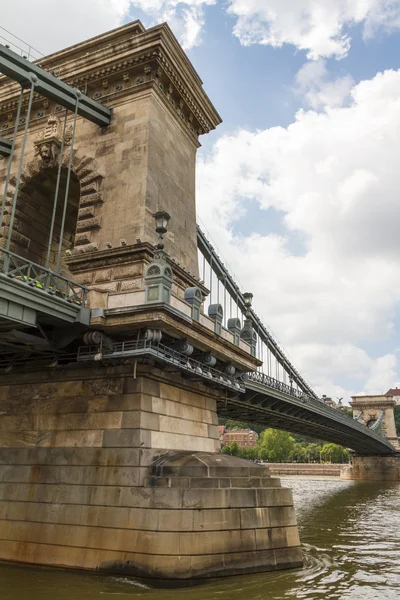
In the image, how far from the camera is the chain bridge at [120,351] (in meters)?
10.9

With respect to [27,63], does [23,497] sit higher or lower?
lower

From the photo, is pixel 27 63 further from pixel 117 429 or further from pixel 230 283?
pixel 230 283

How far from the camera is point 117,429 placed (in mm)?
11961

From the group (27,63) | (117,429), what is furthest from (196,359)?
(27,63)

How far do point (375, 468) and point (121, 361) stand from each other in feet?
251

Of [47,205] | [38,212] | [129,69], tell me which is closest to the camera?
[129,69]

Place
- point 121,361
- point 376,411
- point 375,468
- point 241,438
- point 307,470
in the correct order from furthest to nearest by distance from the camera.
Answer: point 241,438 < point 307,470 < point 376,411 < point 375,468 < point 121,361

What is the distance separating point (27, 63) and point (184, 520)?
12.5 meters

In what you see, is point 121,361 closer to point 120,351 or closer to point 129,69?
point 120,351

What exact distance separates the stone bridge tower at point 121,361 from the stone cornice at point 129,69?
0.18 feet

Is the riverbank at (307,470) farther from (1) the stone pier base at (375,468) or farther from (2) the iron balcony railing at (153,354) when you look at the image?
(2) the iron balcony railing at (153,354)

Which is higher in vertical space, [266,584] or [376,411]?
[376,411]

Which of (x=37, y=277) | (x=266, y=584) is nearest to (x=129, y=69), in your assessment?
(x=37, y=277)

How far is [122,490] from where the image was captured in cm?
1125
